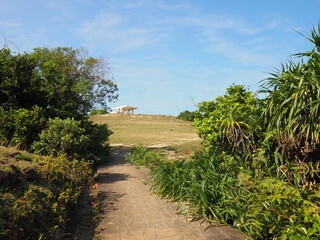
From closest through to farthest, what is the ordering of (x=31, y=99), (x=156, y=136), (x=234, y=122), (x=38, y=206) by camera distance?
1. (x=38, y=206)
2. (x=234, y=122)
3. (x=31, y=99)
4. (x=156, y=136)

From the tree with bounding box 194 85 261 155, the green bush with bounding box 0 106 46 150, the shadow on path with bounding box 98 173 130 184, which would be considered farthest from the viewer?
the green bush with bounding box 0 106 46 150

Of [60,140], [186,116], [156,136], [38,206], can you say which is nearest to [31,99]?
[60,140]

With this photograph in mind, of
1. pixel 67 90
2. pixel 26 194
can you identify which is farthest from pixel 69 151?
pixel 26 194

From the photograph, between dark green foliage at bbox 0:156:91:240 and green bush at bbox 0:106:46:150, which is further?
green bush at bbox 0:106:46:150

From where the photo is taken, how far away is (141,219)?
550cm

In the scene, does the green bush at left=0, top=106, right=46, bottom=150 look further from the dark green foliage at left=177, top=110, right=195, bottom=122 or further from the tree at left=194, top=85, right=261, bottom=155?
the dark green foliage at left=177, top=110, right=195, bottom=122

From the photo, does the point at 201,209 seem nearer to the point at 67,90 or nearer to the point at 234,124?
the point at 234,124

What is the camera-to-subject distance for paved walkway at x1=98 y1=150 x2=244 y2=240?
470 centimetres

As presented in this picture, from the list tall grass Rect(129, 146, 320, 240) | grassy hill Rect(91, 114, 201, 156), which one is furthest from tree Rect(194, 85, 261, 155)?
grassy hill Rect(91, 114, 201, 156)

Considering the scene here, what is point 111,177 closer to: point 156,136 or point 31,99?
point 31,99

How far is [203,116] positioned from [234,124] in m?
1.79

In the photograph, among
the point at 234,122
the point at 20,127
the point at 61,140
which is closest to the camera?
the point at 234,122

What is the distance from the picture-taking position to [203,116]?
373 inches

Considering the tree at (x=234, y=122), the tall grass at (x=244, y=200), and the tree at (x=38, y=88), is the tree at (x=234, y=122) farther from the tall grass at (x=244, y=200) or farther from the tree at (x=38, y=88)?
the tree at (x=38, y=88)
